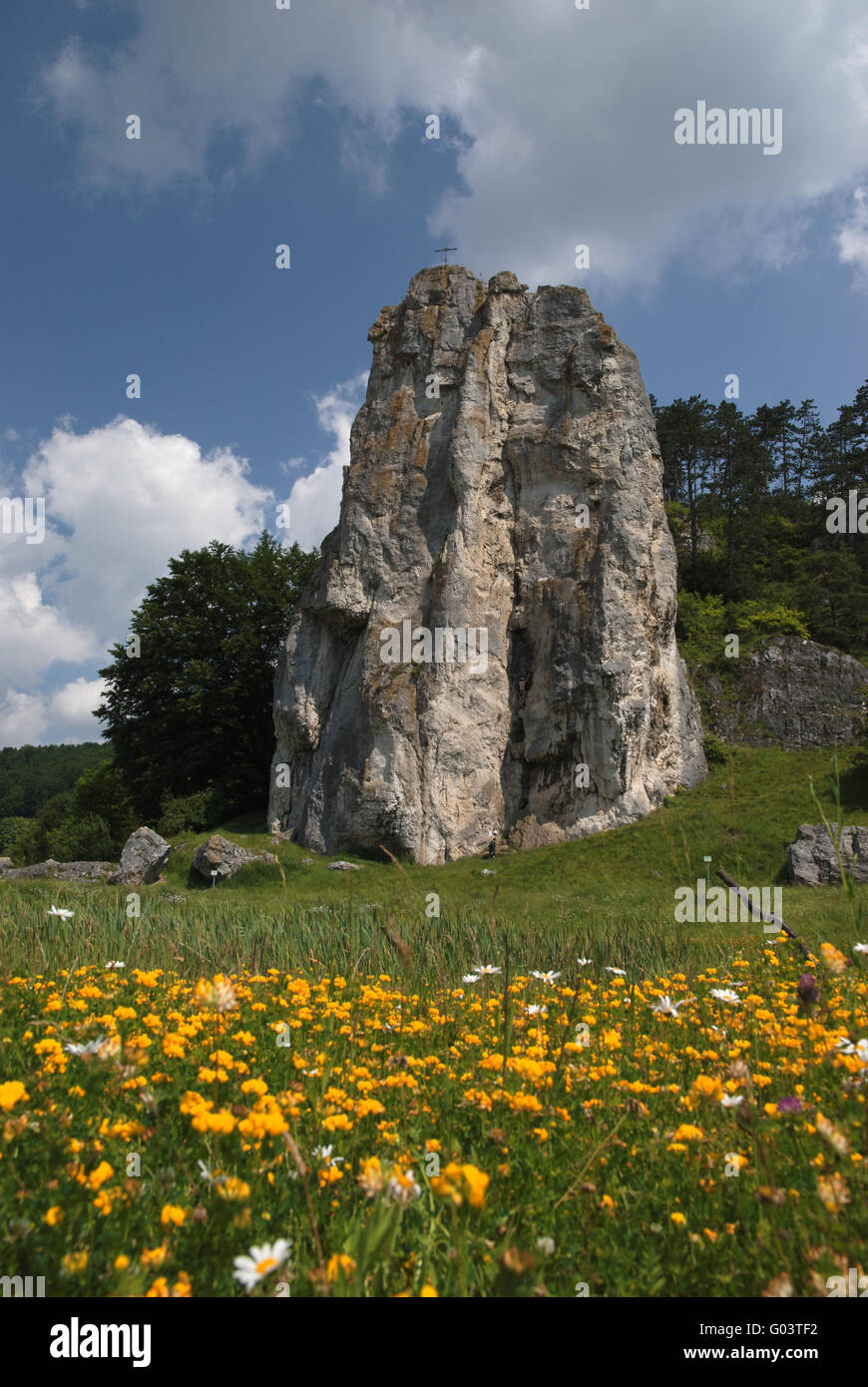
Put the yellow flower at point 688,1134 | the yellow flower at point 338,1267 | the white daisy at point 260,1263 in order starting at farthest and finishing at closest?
the yellow flower at point 688,1134
the yellow flower at point 338,1267
the white daisy at point 260,1263

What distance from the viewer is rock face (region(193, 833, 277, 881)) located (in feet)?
89.4

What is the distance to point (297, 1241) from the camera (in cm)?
236

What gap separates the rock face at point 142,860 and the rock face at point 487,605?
6.52 meters

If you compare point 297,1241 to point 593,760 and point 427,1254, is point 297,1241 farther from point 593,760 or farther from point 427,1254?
point 593,760

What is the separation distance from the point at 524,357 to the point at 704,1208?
132ft

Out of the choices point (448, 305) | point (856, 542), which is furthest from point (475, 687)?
point (856, 542)

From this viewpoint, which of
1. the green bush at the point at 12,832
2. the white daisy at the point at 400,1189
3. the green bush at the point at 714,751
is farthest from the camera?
the green bush at the point at 12,832

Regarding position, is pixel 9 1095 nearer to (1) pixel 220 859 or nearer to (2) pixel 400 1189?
(2) pixel 400 1189

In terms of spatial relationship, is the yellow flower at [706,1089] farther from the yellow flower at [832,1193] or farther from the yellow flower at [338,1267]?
the yellow flower at [338,1267]

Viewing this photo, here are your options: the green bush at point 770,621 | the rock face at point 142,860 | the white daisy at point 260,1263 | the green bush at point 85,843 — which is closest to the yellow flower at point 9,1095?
the white daisy at point 260,1263

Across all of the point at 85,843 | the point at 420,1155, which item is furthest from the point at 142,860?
the point at 420,1155

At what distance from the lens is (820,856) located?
22188 millimetres

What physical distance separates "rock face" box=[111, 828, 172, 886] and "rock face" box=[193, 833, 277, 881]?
238cm

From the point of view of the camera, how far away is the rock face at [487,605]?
104 ft
